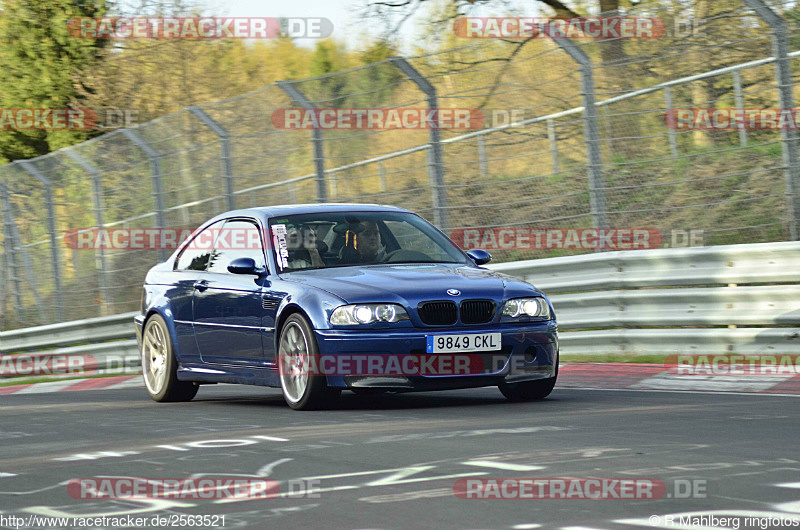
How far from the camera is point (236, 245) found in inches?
418

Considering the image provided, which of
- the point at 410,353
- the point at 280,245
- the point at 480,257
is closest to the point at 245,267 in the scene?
the point at 280,245

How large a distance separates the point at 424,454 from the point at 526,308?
2.86m

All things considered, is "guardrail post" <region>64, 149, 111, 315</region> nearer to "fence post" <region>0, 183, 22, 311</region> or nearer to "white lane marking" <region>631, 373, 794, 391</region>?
"fence post" <region>0, 183, 22, 311</region>

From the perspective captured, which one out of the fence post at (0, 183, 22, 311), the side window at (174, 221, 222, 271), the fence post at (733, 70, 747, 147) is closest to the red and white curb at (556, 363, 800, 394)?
the fence post at (733, 70, 747, 147)

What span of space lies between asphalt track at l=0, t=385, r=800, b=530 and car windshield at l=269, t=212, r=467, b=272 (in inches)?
41.1

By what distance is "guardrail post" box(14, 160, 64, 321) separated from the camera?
20312mm

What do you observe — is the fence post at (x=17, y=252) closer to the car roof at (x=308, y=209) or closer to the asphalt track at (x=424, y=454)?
the asphalt track at (x=424, y=454)

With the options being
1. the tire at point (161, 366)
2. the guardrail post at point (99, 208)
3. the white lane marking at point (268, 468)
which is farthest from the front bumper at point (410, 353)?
the guardrail post at point (99, 208)

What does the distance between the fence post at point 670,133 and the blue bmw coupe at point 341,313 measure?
3113 millimetres

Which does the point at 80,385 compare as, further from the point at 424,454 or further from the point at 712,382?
the point at 424,454

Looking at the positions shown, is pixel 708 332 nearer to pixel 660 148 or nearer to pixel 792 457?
pixel 660 148

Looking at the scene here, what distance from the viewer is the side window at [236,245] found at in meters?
10.3

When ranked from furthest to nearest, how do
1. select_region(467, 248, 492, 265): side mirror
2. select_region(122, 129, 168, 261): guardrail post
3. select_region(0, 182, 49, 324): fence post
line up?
select_region(0, 182, 49, 324): fence post < select_region(122, 129, 168, 261): guardrail post < select_region(467, 248, 492, 265): side mirror

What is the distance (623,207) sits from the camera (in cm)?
1318
